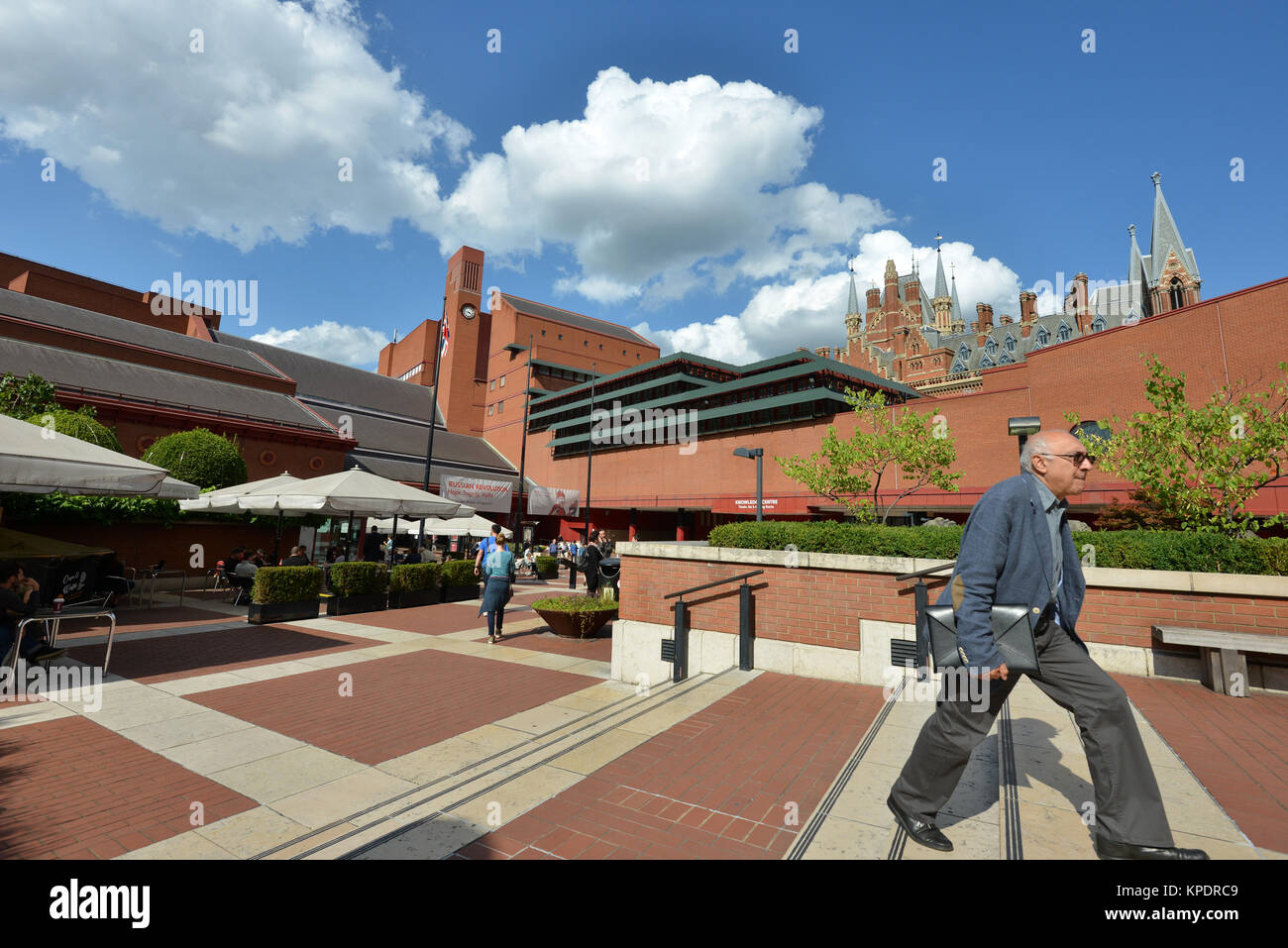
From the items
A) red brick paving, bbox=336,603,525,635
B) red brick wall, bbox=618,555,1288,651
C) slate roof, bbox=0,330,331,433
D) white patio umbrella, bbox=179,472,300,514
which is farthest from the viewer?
slate roof, bbox=0,330,331,433

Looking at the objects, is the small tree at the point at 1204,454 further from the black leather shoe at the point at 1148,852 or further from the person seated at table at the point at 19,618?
the person seated at table at the point at 19,618

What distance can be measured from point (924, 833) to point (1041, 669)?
3.43 ft

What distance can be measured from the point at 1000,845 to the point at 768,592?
13.4ft

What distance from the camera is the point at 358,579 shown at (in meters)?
12.6

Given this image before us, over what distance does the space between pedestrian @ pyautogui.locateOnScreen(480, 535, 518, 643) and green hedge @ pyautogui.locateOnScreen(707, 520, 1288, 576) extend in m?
4.44

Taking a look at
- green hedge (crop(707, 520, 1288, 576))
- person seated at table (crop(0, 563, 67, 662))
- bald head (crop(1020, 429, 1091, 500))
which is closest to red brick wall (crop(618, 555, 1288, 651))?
green hedge (crop(707, 520, 1288, 576))

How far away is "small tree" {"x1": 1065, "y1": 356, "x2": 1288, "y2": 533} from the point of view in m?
8.66

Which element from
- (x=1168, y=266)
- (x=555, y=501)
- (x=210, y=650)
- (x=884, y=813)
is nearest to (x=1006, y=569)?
(x=884, y=813)

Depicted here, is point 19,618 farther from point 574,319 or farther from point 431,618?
point 574,319

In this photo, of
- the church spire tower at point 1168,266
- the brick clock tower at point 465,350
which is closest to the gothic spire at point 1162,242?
the church spire tower at point 1168,266

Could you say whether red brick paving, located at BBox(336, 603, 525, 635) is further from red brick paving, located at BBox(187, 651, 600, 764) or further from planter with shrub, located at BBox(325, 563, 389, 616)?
red brick paving, located at BBox(187, 651, 600, 764)

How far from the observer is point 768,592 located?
6867mm
